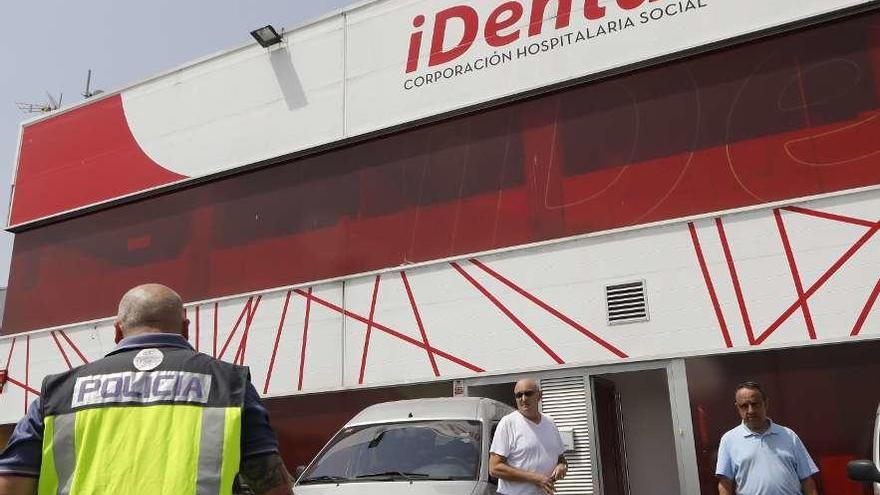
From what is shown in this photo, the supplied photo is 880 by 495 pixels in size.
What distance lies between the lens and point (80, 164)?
1274cm

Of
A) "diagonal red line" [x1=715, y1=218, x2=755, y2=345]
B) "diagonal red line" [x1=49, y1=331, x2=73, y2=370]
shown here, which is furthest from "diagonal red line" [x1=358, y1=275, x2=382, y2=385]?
"diagonal red line" [x1=49, y1=331, x2=73, y2=370]

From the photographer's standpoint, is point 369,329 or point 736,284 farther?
point 369,329

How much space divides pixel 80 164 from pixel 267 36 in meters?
4.28

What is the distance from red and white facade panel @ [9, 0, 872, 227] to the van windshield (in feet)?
16.4

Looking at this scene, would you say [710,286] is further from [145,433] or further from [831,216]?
[145,433]

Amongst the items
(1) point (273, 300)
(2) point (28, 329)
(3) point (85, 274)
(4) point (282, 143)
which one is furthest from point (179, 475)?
(2) point (28, 329)

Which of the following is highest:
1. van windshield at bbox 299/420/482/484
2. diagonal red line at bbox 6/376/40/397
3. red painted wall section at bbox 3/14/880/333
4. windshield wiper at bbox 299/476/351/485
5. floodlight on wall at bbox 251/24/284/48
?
floodlight on wall at bbox 251/24/284/48

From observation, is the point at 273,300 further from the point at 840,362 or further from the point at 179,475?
the point at 179,475

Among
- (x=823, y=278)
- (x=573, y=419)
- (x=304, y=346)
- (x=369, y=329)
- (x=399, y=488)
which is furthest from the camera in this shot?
(x=304, y=346)

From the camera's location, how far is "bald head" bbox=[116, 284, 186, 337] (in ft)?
8.09

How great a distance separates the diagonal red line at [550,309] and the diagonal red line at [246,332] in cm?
335

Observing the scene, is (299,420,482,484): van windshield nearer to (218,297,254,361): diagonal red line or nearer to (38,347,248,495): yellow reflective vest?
(38,347,248,495): yellow reflective vest

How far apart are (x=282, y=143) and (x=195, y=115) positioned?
1.89 metres

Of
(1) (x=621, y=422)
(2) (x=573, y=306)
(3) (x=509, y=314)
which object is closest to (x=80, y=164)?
(3) (x=509, y=314)
